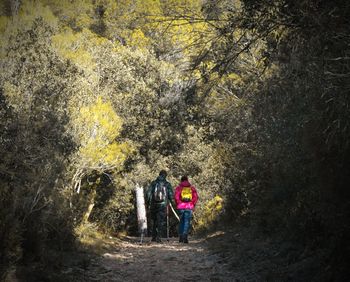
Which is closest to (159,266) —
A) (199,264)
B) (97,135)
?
(199,264)

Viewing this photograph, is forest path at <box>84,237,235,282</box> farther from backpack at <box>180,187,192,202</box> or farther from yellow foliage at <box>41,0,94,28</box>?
yellow foliage at <box>41,0,94,28</box>

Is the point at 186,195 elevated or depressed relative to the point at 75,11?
depressed

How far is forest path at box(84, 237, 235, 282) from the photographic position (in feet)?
25.3

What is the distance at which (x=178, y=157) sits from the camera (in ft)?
68.4

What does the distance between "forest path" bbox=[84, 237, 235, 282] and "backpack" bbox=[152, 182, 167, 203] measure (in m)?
2.15

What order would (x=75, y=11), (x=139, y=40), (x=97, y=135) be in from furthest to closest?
(x=75, y=11) → (x=139, y=40) → (x=97, y=135)

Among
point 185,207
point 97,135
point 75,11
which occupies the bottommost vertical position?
point 185,207

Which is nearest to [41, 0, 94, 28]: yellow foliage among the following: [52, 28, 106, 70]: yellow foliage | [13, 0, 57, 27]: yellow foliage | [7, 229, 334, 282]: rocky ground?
[13, 0, 57, 27]: yellow foliage

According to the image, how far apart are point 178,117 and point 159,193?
7.99 meters

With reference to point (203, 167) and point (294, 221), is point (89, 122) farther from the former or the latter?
point (203, 167)

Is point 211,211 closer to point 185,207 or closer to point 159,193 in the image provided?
point 185,207

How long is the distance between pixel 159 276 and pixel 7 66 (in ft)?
25.6

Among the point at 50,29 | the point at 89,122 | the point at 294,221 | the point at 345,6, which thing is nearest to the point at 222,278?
the point at 294,221

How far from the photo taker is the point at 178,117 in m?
21.1
